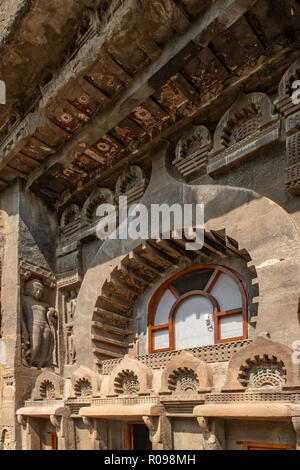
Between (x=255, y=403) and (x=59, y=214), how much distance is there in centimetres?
642

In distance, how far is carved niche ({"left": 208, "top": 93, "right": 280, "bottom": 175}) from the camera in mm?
5750

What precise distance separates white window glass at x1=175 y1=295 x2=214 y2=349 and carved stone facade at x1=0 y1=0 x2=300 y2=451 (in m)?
0.03

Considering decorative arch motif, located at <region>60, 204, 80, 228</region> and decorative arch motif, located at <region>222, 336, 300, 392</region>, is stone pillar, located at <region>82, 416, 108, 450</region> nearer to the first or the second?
decorative arch motif, located at <region>222, 336, 300, 392</region>

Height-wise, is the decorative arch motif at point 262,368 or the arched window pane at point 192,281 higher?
the arched window pane at point 192,281

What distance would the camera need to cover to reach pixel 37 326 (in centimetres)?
780

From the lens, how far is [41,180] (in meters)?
8.58

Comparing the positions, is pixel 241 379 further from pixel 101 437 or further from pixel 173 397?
pixel 101 437

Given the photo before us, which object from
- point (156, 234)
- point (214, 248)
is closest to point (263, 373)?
point (214, 248)

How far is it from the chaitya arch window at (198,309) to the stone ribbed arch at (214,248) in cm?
42

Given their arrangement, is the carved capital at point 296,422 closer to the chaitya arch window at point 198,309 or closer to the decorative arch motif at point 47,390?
the chaitya arch window at point 198,309

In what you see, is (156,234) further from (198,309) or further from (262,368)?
(262,368)

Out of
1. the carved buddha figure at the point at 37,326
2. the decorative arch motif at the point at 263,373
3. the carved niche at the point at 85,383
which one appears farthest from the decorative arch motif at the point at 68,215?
the decorative arch motif at the point at 263,373

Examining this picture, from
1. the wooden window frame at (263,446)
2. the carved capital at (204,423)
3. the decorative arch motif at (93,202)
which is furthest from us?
the decorative arch motif at (93,202)

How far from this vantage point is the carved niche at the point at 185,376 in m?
5.05
